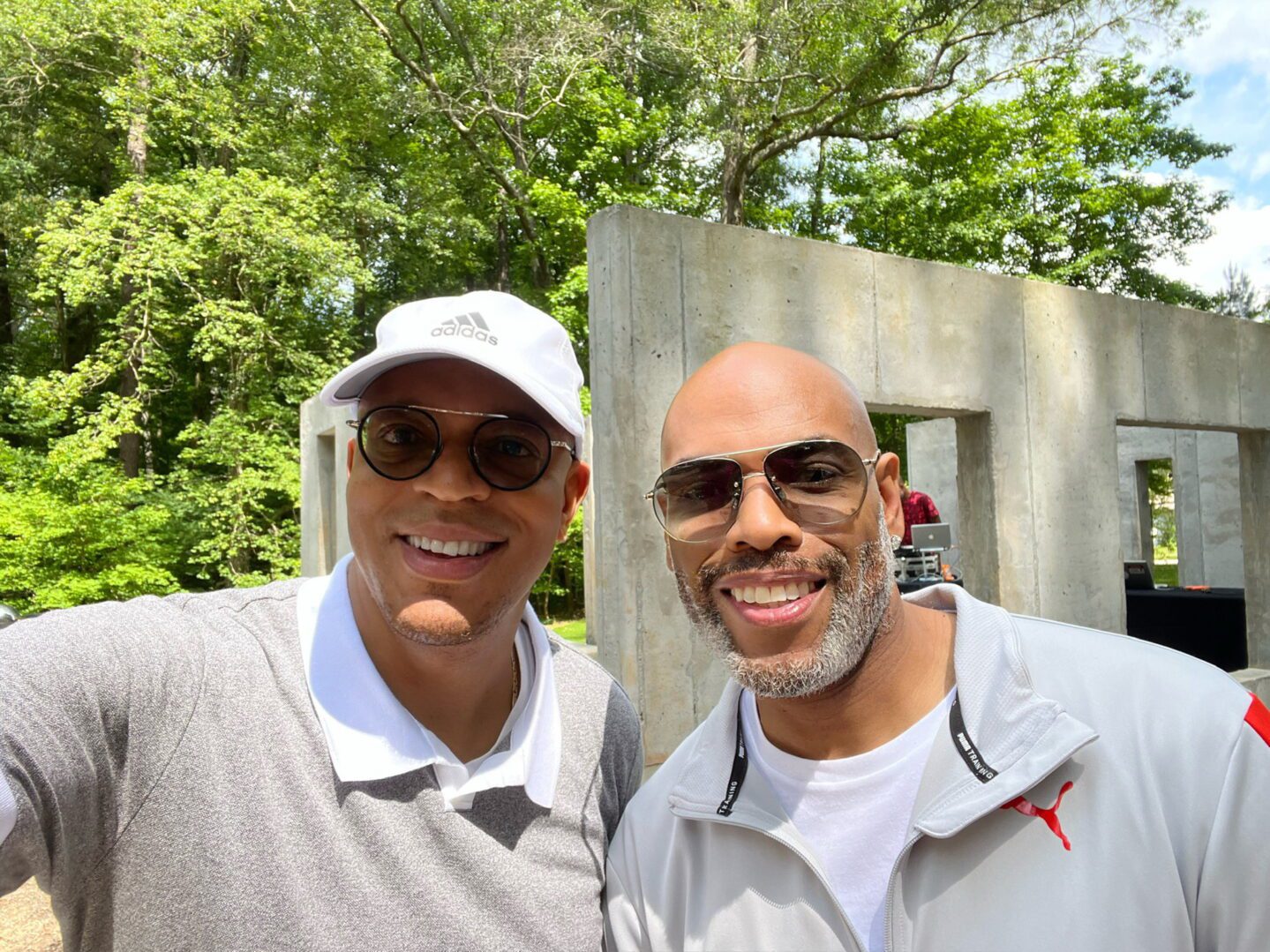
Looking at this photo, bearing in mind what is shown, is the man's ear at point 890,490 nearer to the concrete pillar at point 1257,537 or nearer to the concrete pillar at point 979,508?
the concrete pillar at point 979,508

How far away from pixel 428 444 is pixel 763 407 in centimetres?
69

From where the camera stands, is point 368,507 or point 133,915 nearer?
point 133,915

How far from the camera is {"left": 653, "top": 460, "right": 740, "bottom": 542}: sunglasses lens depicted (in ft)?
6.06

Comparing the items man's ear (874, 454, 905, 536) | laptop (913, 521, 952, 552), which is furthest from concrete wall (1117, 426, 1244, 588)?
man's ear (874, 454, 905, 536)

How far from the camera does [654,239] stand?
4613mm

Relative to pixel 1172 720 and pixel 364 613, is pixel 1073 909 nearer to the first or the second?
pixel 1172 720

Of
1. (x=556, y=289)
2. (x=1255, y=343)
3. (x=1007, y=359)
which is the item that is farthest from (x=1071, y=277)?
(x=1007, y=359)

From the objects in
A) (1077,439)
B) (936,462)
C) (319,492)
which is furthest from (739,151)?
(1077,439)

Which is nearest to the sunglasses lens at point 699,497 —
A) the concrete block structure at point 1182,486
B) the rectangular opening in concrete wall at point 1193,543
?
the rectangular opening in concrete wall at point 1193,543

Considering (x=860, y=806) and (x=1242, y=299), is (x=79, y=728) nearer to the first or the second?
(x=860, y=806)

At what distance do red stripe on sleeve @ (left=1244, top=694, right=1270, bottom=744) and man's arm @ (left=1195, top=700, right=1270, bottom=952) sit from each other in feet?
0.08

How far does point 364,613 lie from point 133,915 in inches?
25.2

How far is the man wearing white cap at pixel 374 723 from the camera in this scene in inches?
55.5

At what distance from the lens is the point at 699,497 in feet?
6.17
